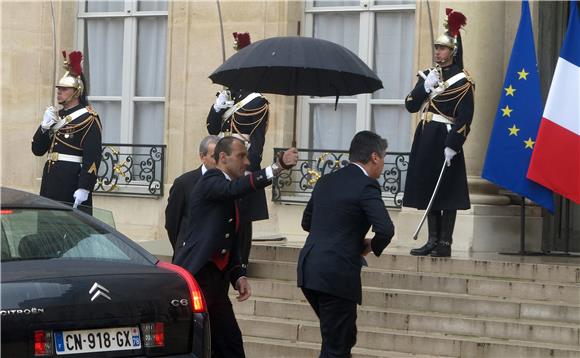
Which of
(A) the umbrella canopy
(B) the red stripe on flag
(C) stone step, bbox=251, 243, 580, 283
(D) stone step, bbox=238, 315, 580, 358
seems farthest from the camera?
(B) the red stripe on flag

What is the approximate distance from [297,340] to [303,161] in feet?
12.5

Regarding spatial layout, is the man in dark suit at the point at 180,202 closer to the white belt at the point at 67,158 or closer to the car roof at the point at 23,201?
the car roof at the point at 23,201

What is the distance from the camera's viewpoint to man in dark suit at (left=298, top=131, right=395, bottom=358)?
304 inches

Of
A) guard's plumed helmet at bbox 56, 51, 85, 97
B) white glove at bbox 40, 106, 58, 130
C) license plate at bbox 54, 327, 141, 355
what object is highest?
guard's plumed helmet at bbox 56, 51, 85, 97

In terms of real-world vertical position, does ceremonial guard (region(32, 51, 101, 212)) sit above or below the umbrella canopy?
below

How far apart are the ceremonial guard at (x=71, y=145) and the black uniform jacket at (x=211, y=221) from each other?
12.5 feet

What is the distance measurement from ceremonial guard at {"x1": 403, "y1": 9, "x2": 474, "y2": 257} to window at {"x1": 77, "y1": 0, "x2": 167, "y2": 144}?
4.48m

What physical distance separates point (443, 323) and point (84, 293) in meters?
4.11

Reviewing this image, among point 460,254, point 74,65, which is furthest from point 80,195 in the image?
point 460,254

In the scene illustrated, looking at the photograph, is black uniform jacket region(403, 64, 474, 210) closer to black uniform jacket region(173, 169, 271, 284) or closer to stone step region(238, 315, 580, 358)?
stone step region(238, 315, 580, 358)

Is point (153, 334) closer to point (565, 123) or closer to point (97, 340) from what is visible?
point (97, 340)

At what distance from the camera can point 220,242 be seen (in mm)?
8016

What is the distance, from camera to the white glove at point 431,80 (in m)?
11.3

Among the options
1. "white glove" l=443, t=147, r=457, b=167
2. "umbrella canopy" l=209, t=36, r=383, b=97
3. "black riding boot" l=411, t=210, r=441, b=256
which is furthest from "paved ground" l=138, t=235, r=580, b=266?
"umbrella canopy" l=209, t=36, r=383, b=97
